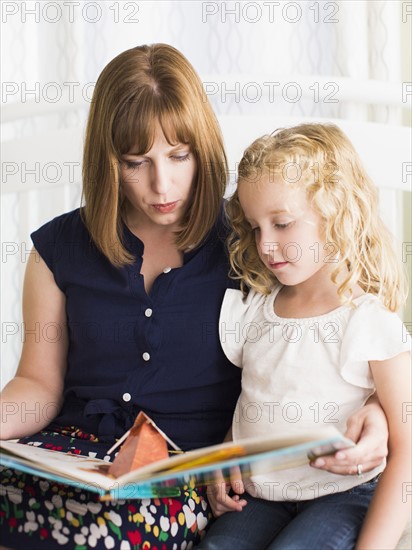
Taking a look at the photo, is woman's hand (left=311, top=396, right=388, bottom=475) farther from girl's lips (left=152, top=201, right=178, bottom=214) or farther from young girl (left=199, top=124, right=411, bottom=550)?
girl's lips (left=152, top=201, right=178, bottom=214)

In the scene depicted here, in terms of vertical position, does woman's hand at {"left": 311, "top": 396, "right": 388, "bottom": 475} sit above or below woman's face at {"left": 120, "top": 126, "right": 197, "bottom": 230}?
below

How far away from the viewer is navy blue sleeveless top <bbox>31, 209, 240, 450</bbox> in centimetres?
121

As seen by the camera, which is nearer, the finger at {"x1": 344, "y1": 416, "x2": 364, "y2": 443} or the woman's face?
the finger at {"x1": 344, "y1": 416, "x2": 364, "y2": 443}

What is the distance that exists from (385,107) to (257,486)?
3.07 ft

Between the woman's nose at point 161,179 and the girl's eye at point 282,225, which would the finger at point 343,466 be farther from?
the woman's nose at point 161,179

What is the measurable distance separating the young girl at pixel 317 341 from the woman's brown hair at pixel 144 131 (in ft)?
0.27

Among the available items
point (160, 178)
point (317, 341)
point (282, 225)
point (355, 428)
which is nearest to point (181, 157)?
point (160, 178)

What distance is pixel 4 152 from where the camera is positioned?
173cm

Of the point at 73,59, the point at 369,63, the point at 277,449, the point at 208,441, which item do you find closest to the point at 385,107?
the point at 369,63

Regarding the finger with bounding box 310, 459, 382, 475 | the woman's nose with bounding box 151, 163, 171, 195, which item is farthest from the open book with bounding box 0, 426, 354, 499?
the woman's nose with bounding box 151, 163, 171, 195

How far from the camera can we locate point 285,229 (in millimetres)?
1099

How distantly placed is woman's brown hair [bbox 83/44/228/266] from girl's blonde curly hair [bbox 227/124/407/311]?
0.08 m

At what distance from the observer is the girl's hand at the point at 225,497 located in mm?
1084

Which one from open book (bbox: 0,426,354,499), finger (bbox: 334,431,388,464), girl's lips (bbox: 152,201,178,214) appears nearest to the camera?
open book (bbox: 0,426,354,499)
